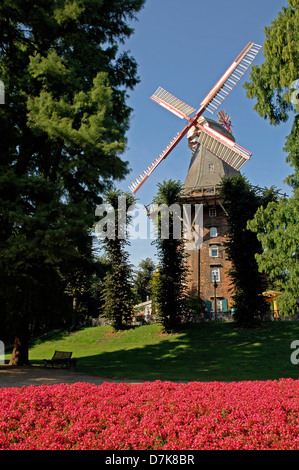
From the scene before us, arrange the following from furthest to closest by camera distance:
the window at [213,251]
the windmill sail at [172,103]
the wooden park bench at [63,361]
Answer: the windmill sail at [172,103]
the window at [213,251]
the wooden park bench at [63,361]

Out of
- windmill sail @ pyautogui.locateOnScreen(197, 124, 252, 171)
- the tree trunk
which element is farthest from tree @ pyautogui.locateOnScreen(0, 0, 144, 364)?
windmill sail @ pyautogui.locateOnScreen(197, 124, 252, 171)

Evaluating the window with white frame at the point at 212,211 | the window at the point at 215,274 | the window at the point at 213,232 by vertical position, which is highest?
the window with white frame at the point at 212,211

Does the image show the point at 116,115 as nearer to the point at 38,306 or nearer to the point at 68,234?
the point at 68,234

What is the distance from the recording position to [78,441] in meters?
4.93

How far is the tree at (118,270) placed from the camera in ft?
111

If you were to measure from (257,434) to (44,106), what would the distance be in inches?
514

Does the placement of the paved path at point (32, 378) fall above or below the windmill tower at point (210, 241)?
below

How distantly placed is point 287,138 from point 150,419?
40.2 feet

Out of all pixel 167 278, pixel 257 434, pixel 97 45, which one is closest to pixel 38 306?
pixel 257 434

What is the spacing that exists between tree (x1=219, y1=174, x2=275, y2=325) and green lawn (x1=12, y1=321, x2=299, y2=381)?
173cm

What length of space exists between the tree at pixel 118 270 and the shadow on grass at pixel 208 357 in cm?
649

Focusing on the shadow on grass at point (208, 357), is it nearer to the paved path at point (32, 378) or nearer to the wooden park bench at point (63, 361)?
the wooden park bench at point (63, 361)

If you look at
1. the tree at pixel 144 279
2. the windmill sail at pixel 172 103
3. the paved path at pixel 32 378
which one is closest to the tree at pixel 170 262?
the windmill sail at pixel 172 103

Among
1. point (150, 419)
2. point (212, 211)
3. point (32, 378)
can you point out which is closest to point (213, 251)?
point (212, 211)
